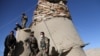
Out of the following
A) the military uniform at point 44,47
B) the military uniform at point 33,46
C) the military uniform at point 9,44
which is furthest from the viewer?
the military uniform at point 9,44

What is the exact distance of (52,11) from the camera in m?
11.9

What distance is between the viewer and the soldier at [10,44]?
33.8 feet

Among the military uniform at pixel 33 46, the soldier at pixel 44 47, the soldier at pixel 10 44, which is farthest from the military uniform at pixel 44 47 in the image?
the soldier at pixel 10 44

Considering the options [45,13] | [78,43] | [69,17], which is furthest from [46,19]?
[78,43]

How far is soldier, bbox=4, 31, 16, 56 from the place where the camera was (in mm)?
10289

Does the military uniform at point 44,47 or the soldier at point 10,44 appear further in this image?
the soldier at point 10,44

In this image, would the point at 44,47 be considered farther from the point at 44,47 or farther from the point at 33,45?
the point at 33,45

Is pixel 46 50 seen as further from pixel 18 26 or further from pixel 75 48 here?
pixel 18 26

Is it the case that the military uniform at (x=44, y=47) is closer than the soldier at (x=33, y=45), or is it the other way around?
the military uniform at (x=44, y=47)

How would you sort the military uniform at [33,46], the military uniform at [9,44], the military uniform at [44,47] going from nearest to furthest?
the military uniform at [44,47] < the military uniform at [33,46] < the military uniform at [9,44]

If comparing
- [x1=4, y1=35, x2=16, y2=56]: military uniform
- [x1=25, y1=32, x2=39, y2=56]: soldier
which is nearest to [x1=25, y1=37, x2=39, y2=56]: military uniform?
[x1=25, y1=32, x2=39, y2=56]: soldier

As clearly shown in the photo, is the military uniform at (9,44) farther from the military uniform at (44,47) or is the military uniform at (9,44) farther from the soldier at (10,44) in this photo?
the military uniform at (44,47)

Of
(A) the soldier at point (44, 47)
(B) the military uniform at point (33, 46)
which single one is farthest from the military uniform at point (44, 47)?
(B) the military uniform at point (33, 46)

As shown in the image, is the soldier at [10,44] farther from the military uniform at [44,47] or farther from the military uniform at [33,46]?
the military uniform at [44,47]
